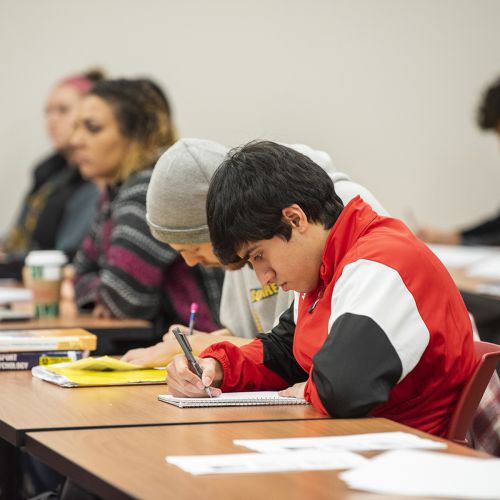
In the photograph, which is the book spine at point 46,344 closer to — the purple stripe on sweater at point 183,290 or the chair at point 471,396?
the purple stripe on sweater at point 183,290

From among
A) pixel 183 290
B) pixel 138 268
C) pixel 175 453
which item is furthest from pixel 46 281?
pixel 175 453

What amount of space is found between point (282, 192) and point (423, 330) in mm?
346

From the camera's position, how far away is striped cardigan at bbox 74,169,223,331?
3.19 metres

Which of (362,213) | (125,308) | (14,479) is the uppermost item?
(362,213)

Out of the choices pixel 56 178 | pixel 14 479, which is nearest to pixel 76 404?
pixel 14 479

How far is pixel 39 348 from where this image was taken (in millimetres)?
2371

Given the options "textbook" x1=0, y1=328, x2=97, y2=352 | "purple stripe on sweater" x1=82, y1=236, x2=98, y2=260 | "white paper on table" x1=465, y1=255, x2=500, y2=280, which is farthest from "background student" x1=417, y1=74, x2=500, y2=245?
"textbook" x1=0, y1=328, x2=97, y2=352

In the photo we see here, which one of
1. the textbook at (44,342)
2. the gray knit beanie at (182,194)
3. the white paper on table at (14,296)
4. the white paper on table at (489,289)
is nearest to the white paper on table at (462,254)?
the white paper on table at (489,289)

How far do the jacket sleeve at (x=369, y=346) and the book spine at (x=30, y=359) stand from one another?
0.85m

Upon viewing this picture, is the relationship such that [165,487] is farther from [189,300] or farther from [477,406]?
[189,300]

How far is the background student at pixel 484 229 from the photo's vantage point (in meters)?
5.03

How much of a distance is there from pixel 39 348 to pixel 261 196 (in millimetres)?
803

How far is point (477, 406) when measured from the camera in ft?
6.00

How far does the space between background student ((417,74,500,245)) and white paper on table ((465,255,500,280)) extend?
822mm
